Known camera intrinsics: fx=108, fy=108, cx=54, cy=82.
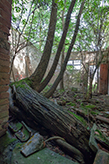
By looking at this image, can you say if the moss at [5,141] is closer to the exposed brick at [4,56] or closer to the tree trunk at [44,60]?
the exposed brick at [4,56]

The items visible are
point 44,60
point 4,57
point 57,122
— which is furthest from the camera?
point 44,60

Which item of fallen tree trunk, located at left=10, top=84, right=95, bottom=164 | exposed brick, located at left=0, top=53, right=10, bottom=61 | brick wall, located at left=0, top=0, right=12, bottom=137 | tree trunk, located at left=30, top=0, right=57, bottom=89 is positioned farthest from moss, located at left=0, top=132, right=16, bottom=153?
tree trunk, located at left=30, top=0, right=57, bottom=89

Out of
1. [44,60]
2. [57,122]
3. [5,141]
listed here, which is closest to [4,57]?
[5,141]

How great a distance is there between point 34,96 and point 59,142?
116 centimetres

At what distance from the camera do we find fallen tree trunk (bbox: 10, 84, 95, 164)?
201 centimetres

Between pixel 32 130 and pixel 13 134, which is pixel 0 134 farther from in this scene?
pixel 32 130

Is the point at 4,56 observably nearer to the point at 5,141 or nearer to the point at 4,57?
the point at 4,57

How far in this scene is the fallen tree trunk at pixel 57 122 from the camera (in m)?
2.01

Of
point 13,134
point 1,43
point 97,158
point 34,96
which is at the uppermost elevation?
point 1,43

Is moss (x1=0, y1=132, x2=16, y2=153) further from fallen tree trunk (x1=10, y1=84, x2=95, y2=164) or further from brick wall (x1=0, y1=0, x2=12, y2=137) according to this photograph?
fallen tree trunk (x1=10, y1=84, x2=95, y2=164)

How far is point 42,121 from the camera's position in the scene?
7.27ft

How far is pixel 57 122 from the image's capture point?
214cm

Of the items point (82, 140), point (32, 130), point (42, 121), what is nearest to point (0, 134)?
point (32, 130)

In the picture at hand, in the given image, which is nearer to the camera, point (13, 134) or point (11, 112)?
point (13, 134)
